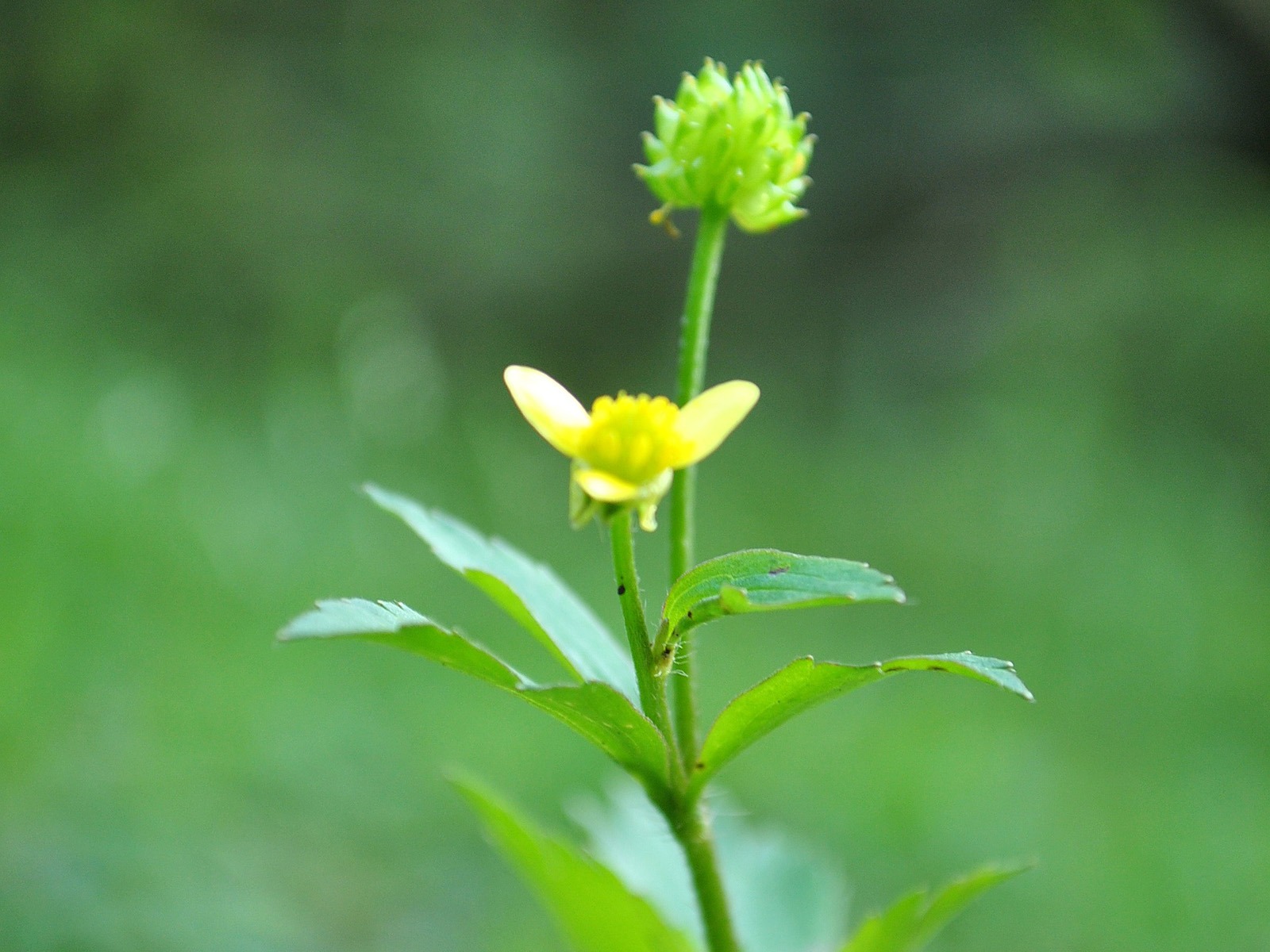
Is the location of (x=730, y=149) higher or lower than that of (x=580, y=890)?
higher

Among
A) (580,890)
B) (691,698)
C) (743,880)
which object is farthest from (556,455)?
(691,698)

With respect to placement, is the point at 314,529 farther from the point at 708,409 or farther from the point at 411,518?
the point at 708,409

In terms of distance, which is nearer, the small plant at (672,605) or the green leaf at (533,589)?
the small plant at (672,605)

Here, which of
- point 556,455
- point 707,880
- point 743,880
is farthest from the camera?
point 556,455

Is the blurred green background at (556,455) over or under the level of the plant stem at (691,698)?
over

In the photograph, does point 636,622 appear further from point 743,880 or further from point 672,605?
point 743,880

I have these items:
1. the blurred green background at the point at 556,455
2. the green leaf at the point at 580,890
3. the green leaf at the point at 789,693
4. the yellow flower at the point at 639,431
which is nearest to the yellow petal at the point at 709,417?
the yellow flower at the point at 639,431

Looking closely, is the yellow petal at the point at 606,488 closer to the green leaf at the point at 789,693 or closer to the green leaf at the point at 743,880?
the green leaf at the point at 789,693

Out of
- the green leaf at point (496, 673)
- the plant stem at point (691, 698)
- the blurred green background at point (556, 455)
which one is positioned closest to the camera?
the green leaf at point (496, 673)
